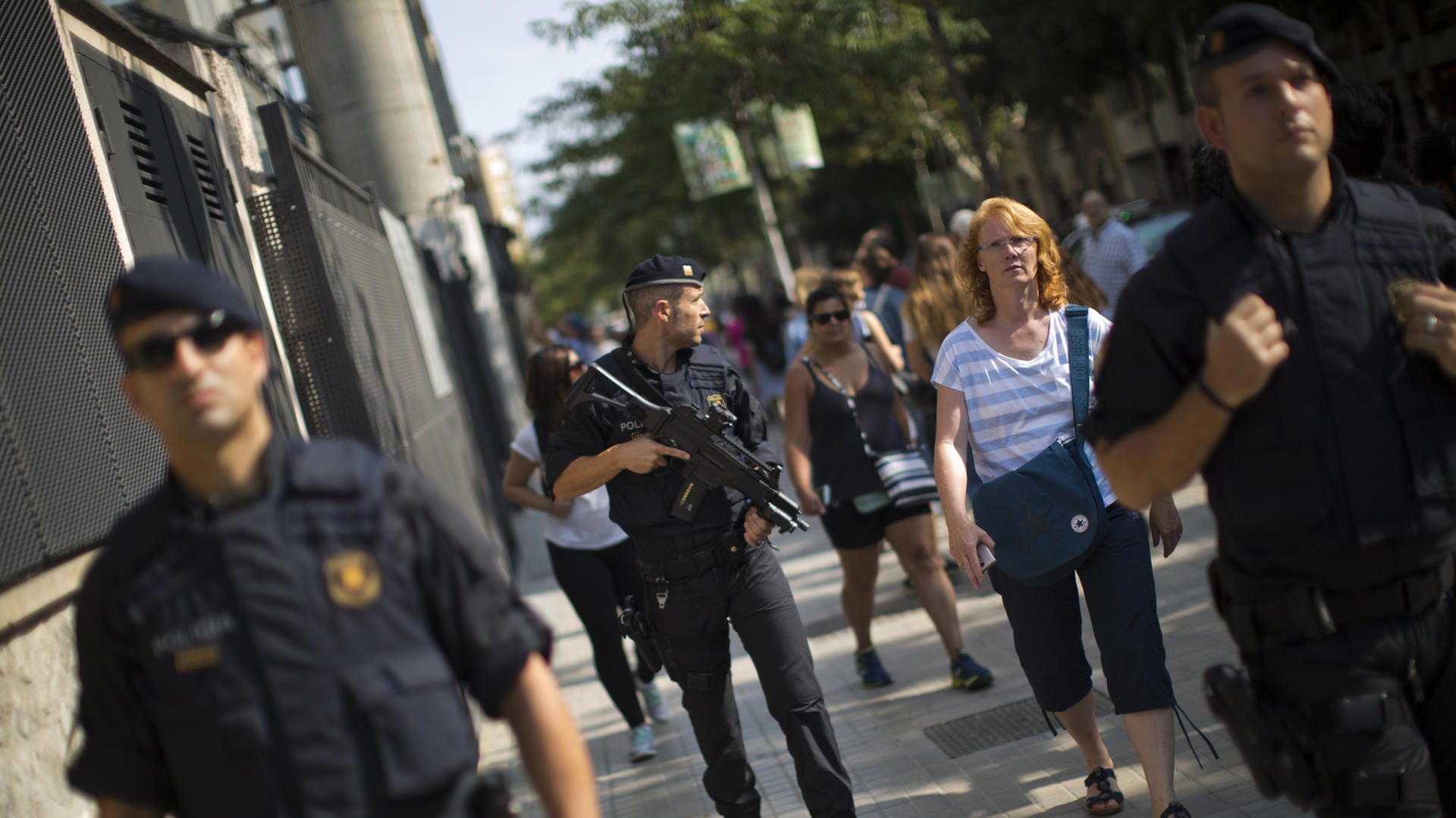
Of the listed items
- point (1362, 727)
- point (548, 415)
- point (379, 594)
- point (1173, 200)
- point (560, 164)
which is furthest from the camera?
point (1173, 200)

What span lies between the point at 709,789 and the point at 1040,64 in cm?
2774

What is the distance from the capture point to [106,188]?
14.8 feet

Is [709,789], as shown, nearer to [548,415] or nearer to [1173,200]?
[548,415]

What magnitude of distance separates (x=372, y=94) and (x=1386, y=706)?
11.2 meters

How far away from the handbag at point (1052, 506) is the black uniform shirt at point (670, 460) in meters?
0.80

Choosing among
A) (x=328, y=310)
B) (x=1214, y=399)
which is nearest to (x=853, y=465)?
(x=328, y=310)

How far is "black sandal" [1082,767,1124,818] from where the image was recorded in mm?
4574

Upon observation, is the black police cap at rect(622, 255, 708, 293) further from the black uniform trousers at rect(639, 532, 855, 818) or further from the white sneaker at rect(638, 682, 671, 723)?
the white sneaker at rect(638, 682, 671, 723)

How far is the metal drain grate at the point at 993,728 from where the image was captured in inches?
223

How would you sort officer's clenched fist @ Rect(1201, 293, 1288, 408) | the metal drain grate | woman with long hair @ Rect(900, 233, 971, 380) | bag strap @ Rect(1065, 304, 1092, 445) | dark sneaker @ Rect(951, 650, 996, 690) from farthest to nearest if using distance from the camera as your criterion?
1. woman with long hair @ Rect(900, 233, 971, 380)
2. dark sneaker @ Rect(951, 650, 996, 690)
3. the metal drain grate
4. bag strap @ Rect(1065, 304, 1092, 445)
5. officer's clenched fist @ Rect(1201, 293, 1288, 408)

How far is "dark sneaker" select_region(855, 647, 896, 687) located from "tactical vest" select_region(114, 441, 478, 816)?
4901mm

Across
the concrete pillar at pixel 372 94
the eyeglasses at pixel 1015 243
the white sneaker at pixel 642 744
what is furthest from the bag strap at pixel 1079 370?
the concrete pillar at pixel 372 94

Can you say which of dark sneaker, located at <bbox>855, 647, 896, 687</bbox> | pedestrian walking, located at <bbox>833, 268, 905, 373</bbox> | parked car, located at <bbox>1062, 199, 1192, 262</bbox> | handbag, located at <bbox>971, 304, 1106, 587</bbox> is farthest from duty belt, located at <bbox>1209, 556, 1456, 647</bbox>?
parked car, located at <bbox>1062, 199, 1192, 262</bbox>

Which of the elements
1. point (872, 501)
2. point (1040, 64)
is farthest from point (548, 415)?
point (1040, 64)
